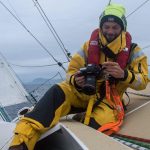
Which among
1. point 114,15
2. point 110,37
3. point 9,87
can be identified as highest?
point 114,15

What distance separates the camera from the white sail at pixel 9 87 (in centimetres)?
558

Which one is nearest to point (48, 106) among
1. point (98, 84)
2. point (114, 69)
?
point (98, 84)

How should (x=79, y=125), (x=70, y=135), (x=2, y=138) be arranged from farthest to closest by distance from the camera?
1. (x=2, y=138)
2. (x=79, y=125)
3. (x=70, y=135)

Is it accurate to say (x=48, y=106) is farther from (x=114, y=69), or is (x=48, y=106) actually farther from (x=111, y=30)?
(x=111, y=30)

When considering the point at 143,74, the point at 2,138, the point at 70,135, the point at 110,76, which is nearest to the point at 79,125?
the point at 70,135

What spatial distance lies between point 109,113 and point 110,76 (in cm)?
25

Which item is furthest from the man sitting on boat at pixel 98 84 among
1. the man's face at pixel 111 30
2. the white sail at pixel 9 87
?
the white sail at pixel 9 87

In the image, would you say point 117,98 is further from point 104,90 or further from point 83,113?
point 83,113

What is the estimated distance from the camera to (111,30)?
2965 millimetres

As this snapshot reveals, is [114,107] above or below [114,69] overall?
below

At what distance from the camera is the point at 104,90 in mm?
3055

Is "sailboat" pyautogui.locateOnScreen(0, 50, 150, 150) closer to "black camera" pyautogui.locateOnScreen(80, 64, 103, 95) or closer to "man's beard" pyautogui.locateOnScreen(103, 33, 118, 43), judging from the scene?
"black camera" pyautogui.locateOnScreen(80, 64, 103, 95)

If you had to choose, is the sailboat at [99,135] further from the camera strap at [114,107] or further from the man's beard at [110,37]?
the man's beard at [110,37]

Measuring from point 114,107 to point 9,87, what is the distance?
2956mm
